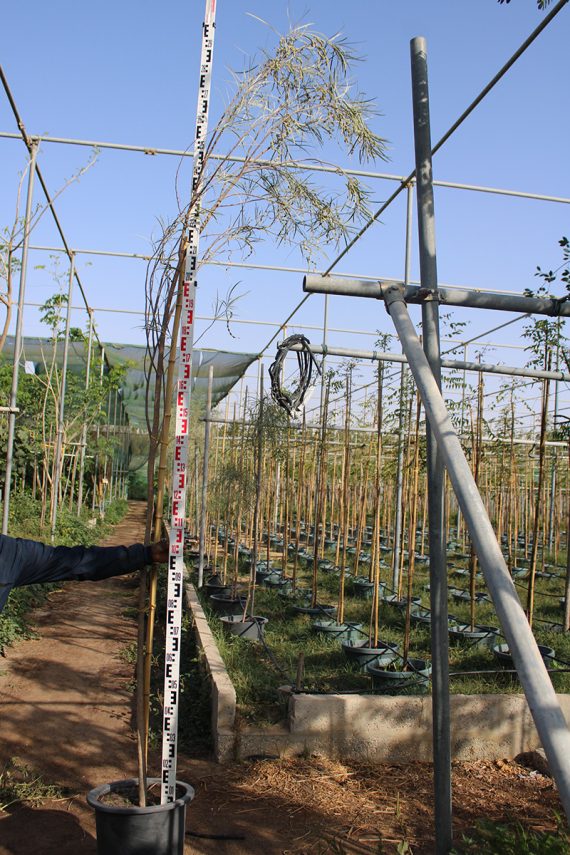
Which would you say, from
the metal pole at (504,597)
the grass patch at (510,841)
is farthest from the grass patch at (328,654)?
the metal pole at (504,597)

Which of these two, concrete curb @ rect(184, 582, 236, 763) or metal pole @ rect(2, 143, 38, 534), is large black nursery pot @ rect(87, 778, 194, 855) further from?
metal pole @ rect(2, 143, 38, 534)

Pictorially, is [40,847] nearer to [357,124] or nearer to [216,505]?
[357,124]

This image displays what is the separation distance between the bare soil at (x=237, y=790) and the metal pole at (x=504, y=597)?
1.84 meters

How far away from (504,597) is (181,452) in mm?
1477

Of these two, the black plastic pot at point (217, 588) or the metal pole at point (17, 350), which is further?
the black plastic pot at point (217, 588)

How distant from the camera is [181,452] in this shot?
311cm

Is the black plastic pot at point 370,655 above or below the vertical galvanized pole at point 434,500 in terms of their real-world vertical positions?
below

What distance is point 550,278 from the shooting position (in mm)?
4672

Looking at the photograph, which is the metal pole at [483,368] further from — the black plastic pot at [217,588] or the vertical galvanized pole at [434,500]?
the black plastic pot at [217,588]

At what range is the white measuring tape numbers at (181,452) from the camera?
3088 millimetres

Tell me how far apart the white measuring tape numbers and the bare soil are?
0.82m

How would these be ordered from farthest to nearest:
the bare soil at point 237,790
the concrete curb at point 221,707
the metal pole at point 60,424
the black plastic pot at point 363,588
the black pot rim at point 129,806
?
the metal pole at point 60,424 < the black plastic pot at point 363,588 < the concrete curb at point 221,707 < the bare soil at point 237,790 < the black pot rim at point 129,806

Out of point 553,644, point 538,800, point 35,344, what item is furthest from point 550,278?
point 35,344

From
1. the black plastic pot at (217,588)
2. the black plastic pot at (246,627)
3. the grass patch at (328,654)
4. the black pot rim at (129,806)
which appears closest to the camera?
the black pot rim at (129,806)
